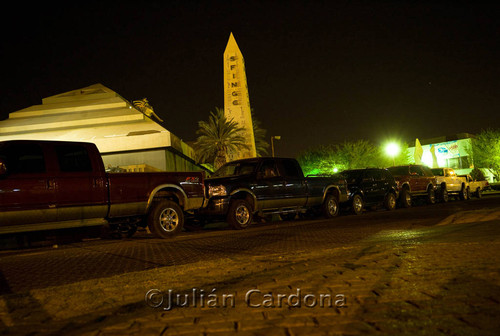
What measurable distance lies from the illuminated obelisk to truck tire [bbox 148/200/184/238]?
88.6 feet

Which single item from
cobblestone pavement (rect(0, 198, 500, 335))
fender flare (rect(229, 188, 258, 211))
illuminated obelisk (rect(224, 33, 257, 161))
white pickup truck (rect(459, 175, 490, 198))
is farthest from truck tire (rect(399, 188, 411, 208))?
illuminated obelisk (rect(224, 33, 257, 161))

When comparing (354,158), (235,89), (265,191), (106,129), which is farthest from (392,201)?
(354,158)

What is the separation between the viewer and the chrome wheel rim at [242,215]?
11586 mm

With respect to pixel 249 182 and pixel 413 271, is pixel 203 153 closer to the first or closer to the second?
pixel 249 182

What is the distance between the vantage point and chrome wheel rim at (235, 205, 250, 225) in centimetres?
1159

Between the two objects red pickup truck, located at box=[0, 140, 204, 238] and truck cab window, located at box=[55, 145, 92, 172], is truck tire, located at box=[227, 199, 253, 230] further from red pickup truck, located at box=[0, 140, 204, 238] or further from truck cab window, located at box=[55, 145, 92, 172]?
truck cab window, located at box=[55, 145, 92, 172]

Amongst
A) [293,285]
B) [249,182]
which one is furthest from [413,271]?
[249,182]

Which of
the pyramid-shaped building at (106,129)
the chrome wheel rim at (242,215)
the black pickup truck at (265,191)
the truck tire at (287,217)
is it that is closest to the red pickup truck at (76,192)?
the black pickup truck at (265,191)

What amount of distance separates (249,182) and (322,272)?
720 cm

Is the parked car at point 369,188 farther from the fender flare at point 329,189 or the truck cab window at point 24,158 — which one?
the truck cab window at point 24,158

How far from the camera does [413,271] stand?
4574 millimetres

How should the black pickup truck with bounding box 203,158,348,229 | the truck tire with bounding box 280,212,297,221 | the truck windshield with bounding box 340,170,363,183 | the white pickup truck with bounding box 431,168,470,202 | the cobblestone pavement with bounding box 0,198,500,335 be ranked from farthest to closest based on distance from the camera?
the white pickup truck with bounding box 431,168,470,202, the truck windshield with bounding box 340,170,363,183, the truck tire with bounding box 280,212,297,221, the black pickup truck with bounding box 203,158,348,229, the cobblestone pavement with bounding box 0,198,500,335

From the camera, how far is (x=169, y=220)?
9.70 m

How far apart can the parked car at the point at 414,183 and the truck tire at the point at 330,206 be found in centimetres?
506
